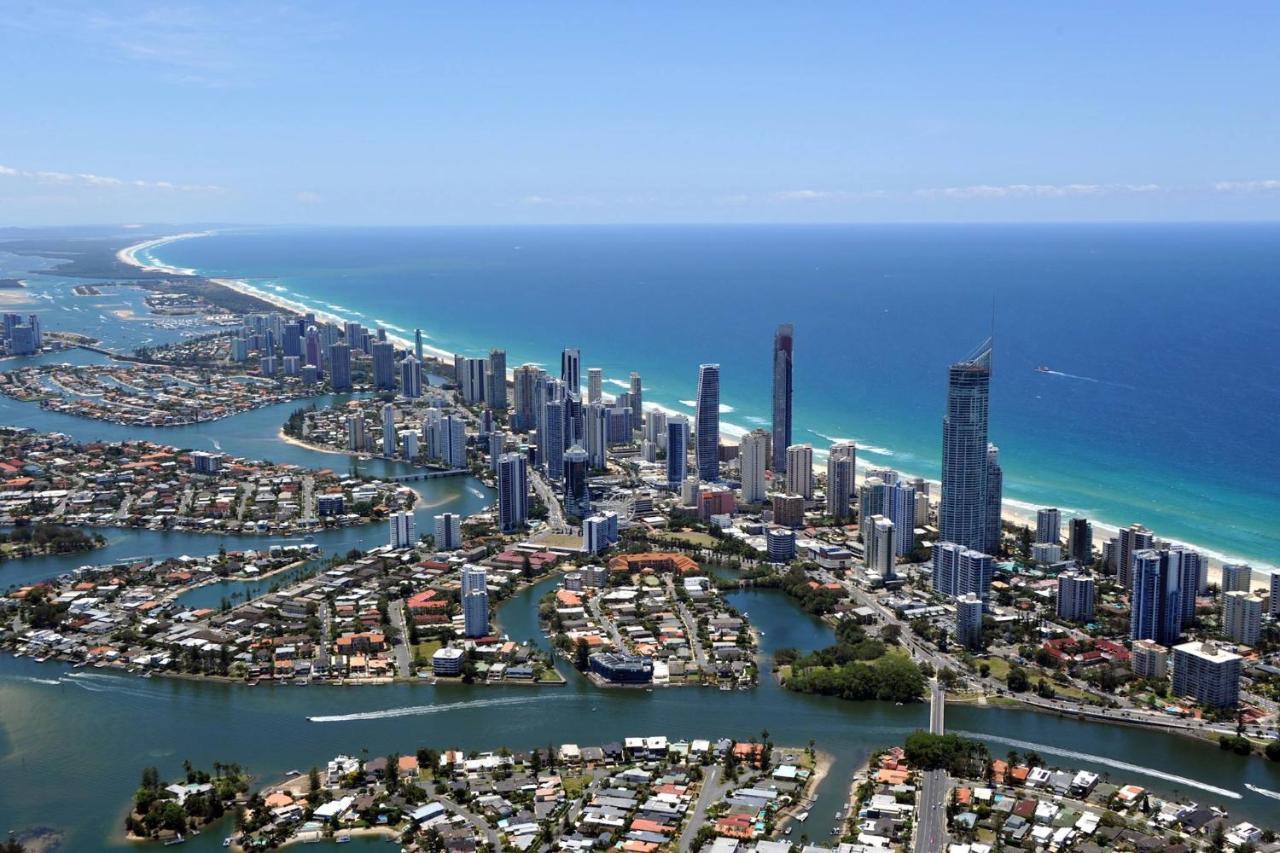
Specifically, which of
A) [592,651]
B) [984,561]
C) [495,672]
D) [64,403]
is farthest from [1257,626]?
[64,403]

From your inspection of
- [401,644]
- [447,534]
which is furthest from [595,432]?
[401,644]

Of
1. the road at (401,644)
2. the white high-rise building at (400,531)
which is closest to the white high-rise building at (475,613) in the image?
the road at (401,644)

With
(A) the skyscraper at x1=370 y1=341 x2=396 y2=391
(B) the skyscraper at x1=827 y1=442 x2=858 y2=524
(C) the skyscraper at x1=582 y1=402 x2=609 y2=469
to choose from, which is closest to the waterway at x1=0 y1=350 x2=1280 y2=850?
(B) the skyscraper at x1=827 y1=442 x2=858 y2=524

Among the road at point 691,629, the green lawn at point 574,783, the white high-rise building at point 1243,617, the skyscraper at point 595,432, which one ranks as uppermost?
the skyscraper at point 595,432

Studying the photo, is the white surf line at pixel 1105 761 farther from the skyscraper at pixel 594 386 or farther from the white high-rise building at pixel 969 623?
the skyscraper at pixel 594 386

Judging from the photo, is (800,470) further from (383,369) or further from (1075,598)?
(383,369)
